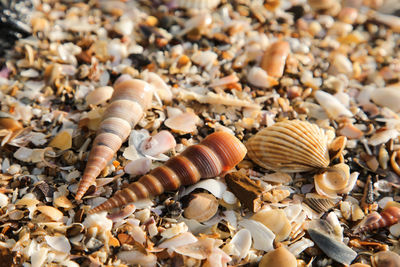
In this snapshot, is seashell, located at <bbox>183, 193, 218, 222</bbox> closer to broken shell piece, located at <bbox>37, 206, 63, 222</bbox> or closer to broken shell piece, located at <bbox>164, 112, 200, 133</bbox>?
broken shell piece, located at <bbox>164, 112, 200, 133</bbox>

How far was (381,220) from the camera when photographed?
216 cm

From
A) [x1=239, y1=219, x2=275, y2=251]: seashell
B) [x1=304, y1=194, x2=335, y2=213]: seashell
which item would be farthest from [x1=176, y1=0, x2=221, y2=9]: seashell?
[x1=239, y1=219, x2=275, y2=251]: seashell

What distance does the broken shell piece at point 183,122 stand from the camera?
2.37 meters

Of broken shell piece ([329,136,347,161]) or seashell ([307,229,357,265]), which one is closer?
seashell ([307,229,357,265])

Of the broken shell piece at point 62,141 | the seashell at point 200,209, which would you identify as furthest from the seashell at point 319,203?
the broken shell piece at point 62,141

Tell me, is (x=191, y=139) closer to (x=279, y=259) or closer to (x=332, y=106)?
(x=279, y=259)

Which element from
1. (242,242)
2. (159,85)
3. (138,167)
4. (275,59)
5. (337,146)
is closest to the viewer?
(242,242)

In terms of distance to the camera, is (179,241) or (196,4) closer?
(179,241)

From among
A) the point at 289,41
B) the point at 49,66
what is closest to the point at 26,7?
the point at 49,66

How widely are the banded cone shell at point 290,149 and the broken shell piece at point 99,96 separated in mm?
937

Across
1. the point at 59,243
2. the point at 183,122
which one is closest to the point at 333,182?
the point at 183,122

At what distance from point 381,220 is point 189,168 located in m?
1.07

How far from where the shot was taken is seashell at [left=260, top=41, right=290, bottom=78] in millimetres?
2824

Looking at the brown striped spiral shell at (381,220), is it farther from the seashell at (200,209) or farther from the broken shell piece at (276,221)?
the seashell at (200,209)
